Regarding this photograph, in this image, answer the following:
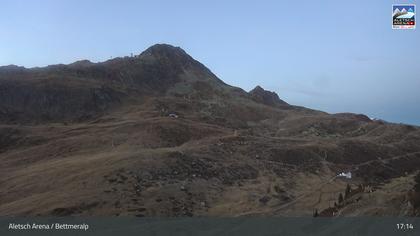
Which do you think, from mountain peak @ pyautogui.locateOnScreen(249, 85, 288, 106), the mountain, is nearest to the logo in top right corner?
the mountain

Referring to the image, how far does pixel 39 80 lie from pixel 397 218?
2208 inches

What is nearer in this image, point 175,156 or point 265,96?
point 175,156

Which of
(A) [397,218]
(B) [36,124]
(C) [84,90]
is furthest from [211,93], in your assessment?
(A) [397,218]

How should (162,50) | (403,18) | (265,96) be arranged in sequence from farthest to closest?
(162,50) < (265,96) < (403,18)

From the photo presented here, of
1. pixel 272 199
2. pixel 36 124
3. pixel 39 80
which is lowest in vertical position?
pixel 272 199

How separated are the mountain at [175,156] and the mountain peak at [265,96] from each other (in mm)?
11482

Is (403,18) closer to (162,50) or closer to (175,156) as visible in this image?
(175,156)

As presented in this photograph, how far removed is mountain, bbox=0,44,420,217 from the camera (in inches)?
958

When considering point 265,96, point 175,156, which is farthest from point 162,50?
point 175,156

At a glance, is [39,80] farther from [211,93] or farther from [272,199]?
[272,199]

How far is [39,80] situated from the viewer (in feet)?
213

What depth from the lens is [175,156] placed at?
31203 millimetres

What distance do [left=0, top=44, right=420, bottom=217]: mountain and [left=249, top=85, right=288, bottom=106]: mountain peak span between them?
37.7 ft

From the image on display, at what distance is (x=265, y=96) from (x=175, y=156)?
199ft
